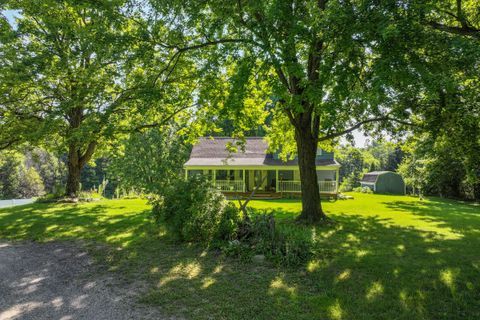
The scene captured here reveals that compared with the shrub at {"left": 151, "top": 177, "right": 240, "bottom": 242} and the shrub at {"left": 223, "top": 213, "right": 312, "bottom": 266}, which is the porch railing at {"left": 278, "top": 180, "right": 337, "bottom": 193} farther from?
the shrub at {"left": 223, "top": 213, "right": 312, "bottom": 266}

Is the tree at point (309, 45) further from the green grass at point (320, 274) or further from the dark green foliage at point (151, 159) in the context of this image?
the dark green foliage at point (151, 159)

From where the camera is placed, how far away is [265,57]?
25.9 ft

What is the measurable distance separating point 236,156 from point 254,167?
2833 mm

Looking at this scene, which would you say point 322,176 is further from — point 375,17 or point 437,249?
point 375,17

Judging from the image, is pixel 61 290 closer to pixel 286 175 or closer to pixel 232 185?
pixel 232 185

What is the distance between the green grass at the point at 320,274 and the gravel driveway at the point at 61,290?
0.44m

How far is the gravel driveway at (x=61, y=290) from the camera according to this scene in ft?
13.9

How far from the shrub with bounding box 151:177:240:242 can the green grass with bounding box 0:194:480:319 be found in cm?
47

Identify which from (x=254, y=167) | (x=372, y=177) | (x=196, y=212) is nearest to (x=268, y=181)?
(x=254, y=167)

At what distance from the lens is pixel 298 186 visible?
74.4 ft

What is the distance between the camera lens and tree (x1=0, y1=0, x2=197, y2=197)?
Answer: 29.2ft

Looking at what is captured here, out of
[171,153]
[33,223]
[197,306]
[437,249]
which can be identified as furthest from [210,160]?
[197,306]

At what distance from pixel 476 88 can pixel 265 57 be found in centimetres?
573

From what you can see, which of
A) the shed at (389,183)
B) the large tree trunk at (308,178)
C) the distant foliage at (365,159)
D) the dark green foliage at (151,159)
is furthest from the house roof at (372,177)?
the large tree trunk at (308,178)
